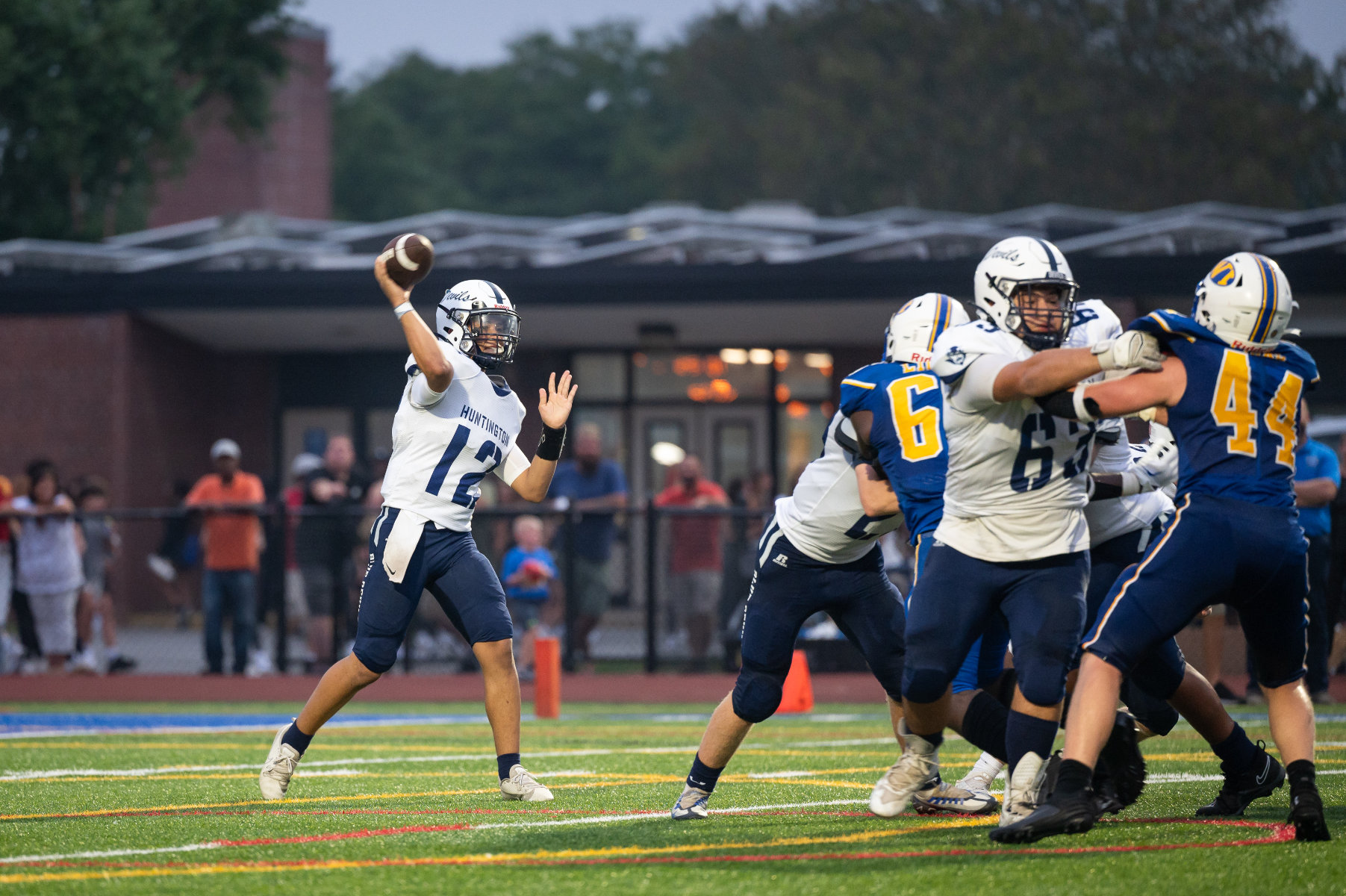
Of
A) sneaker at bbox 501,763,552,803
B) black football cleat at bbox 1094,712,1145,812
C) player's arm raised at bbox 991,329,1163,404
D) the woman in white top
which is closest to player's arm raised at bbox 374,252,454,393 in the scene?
sneaker at bbox 501,763,552,803

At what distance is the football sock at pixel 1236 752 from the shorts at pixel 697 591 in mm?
7960

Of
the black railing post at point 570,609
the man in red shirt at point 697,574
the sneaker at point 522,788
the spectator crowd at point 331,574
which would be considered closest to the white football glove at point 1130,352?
the sneaker at point 522,788

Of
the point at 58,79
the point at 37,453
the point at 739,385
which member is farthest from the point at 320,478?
the point at 58,79

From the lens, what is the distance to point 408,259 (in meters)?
6.07

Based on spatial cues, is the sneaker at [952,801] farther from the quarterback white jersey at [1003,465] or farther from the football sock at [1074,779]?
the quarterback white jersey at [1003,465]

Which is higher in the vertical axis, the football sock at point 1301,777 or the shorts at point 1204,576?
the shorts at point 1204,576

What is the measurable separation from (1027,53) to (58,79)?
24113 millimetres

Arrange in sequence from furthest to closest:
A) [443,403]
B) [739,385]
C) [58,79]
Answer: [58,79] → [739,385] → [443,403]

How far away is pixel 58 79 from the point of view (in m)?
24.8

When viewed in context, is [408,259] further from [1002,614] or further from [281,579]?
[281,579]

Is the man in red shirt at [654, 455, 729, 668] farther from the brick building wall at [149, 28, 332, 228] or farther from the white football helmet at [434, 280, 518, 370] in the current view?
the brick building wall at [149, 28, 332, 228]

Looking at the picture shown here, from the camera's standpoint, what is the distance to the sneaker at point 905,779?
558 cm

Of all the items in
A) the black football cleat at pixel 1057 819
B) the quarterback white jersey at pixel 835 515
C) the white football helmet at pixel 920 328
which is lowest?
the black football cleat at pixel 1057 819

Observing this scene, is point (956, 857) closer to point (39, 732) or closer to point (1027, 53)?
point (39, 732)
